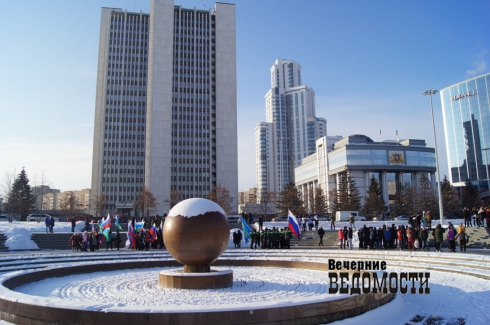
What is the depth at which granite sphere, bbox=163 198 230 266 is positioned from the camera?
12.5m

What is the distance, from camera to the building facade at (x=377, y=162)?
93188 mm

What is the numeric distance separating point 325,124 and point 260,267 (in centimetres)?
17229

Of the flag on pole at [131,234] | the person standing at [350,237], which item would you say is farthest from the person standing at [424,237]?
the flag on pole at [131,234]

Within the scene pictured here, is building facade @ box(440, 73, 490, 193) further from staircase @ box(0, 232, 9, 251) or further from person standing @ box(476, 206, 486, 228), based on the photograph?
staircase @ box(0, 232, 9, 251)

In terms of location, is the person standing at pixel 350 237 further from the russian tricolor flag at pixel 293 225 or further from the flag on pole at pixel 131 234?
the flag on pole at pixel 131 234

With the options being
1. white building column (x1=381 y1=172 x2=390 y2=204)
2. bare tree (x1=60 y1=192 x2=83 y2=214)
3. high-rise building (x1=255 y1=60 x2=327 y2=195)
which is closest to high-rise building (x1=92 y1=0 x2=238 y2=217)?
→ bare tree (x1=60 y1=192 x2=83 y2=214)

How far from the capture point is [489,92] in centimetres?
11356

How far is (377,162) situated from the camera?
9381cm

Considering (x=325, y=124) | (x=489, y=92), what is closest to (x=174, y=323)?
(x=489, y=92)

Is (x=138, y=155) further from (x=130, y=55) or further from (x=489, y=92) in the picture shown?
(x=489, y=92)

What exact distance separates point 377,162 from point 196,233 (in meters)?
87.7

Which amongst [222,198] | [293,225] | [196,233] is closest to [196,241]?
[196,233]

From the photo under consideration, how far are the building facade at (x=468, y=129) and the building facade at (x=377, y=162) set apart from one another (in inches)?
979

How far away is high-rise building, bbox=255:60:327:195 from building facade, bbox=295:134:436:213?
238 feet
